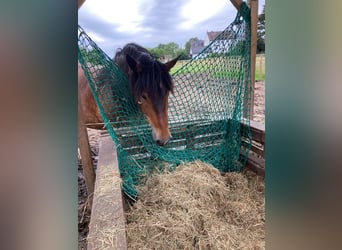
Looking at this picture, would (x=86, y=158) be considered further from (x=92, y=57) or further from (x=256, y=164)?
(x=256, y=164)

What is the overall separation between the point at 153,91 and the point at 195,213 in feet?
2.71

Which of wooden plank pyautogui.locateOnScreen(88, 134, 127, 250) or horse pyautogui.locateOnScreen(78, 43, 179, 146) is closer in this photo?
wooden plank pyautogui.locateOnScreen(88, 134, 127, 250)

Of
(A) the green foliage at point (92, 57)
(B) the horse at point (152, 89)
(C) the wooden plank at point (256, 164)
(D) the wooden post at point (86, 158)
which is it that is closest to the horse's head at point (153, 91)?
(B) the horse at point (152, 89)

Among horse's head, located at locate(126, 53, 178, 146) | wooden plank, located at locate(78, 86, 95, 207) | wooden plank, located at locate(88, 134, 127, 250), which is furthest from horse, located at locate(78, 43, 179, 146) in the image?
wooden plank, located at locate(88, 134, 127, 250)

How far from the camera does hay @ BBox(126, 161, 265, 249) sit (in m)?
1.00

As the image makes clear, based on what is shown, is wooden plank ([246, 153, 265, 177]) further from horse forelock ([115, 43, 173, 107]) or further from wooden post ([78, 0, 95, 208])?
wooden post ([78, 0, 95, 208])

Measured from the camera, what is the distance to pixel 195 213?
1.13 m

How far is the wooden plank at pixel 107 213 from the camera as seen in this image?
61 centimetres

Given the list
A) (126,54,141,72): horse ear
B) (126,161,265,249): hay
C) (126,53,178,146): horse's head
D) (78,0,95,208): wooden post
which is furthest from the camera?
(126,54,141,72): horse ear

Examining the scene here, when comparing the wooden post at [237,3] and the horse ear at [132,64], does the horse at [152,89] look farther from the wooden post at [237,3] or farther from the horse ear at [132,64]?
the wooden post at [237,3]

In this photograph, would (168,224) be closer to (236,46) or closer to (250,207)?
(250,207)

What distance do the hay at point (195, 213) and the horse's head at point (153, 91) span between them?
0.29 metres

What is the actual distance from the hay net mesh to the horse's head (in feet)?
0.26
